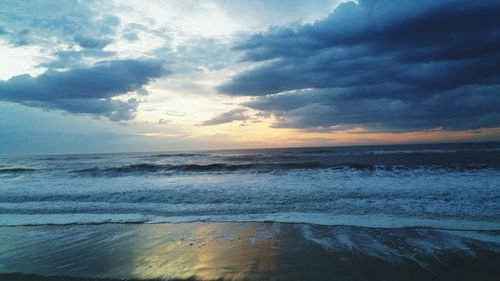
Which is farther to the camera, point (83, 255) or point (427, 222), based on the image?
point (427, 222)

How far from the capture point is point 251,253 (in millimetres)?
5496

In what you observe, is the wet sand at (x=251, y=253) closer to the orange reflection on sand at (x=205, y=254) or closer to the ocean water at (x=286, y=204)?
the orange reflection on sand at (x=205, y=254)

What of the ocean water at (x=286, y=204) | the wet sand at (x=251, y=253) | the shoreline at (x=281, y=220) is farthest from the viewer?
the ocean water at (x=286, y=204)

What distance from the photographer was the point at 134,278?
456 centimetres

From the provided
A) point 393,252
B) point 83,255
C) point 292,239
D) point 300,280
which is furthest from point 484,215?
point 83,255

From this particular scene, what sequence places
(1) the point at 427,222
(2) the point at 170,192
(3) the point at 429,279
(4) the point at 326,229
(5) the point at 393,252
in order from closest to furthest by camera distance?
(3) the point at 429,279, (5) the point at 393,252, (4) the point at 326,229, (1) the point at 427,222, (2) the point at 170,192

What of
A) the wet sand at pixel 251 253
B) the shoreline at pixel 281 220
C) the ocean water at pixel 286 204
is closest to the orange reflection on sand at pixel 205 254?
the wet sand at pixel 251 253

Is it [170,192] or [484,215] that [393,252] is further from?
[170,192]

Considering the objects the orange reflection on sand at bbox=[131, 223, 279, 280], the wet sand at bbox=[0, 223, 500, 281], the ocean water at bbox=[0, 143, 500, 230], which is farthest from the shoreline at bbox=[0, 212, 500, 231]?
the orange reflection on sand at bbox=[131, 223, 279, 280]

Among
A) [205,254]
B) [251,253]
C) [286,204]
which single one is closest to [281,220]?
[286,204]

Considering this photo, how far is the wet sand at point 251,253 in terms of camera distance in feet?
15.1

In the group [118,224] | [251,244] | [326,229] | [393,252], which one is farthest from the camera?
[118,224]

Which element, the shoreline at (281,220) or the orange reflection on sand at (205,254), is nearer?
the orange reflection on sand at (205,254)

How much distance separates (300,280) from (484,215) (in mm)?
7219
